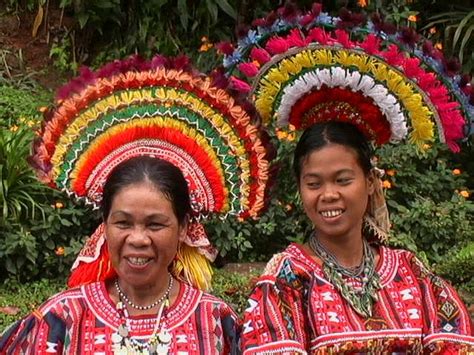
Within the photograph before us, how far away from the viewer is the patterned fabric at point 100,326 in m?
3.01

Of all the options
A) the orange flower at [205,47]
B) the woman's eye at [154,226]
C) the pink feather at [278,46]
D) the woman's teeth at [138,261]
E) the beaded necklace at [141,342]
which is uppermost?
the orange flower at [205,47]

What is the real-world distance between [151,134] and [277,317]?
749 mm

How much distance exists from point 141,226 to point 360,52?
979 mm

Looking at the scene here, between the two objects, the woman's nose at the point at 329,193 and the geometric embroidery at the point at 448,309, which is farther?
the geometric embroidery at the point at 448,309

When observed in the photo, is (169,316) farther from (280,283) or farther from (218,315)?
(280,283)

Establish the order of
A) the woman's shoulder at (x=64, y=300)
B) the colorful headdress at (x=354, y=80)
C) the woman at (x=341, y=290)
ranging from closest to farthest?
the woman's shoulder at (x=64, y=300) → the woman at (x=341, y=290) → the colorful headdress at (x=354, y=80)

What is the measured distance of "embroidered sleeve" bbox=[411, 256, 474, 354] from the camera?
3258mm

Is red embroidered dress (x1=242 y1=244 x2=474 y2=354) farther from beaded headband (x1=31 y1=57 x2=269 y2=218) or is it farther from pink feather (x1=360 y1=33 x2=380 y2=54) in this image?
pink feather (x1=360 y1=33 x2=380 y2=54)

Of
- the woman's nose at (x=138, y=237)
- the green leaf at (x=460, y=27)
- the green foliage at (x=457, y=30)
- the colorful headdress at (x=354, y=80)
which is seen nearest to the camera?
the woman's nose at (x=138, y=237)

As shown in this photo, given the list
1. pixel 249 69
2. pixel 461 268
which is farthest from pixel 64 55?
pixel 249 69

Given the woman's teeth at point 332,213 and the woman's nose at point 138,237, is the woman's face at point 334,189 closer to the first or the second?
the woman's teeth at point 332,213

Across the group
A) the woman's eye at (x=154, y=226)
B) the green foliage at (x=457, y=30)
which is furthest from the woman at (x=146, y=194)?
the green foliage at (x=457, y=30)

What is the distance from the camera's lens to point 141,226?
2.97m

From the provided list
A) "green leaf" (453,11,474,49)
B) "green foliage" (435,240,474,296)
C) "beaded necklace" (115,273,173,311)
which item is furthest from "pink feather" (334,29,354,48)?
"green leaf" (453,11,474,49)
